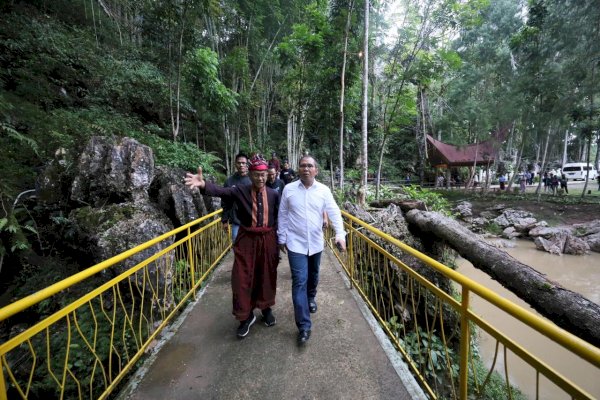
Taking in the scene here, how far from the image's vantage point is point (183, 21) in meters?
6.93

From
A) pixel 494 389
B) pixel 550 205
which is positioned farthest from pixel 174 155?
pixel 550 205

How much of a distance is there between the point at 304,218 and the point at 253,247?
1.94ft

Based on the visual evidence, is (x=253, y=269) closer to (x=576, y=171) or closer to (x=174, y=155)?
(x=174, y=155)

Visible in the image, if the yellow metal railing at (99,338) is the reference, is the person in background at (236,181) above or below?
above

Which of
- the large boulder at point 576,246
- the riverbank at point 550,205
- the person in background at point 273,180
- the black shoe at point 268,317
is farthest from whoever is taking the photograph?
the riverbank at point 550,205

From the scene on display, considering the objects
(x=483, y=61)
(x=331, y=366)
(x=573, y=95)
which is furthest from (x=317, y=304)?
(x=483, y=61)

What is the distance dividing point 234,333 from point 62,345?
2024 mm

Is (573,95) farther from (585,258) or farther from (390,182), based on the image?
(390,182)

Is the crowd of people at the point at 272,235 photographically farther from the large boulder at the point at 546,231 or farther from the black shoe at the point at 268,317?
the large boulder at the point at 546,231

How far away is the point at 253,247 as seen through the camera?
2.71 metres

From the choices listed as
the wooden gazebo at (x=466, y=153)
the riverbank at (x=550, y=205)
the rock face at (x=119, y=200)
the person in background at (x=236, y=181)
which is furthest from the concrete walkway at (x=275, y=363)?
the wooden gazebo at (x=466, y=153)

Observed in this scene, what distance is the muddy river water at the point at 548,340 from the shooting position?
440cm

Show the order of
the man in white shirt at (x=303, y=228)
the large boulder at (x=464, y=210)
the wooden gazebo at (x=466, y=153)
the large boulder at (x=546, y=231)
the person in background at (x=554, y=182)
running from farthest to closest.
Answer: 1. the wooden gazebo at (x=466, y=153)
2. the person in background at (x=554, y=182)
3. the large boulder at (x=464, y=210)
4. the large boulder at (x=546, y=231)
5. the man in white shirt at (x=303, y=228)

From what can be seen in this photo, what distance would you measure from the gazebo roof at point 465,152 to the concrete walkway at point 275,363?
20.7 meters
